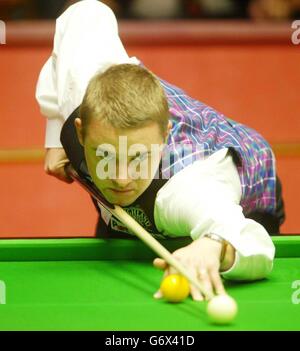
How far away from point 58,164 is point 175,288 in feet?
2.62

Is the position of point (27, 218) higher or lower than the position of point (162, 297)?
higher

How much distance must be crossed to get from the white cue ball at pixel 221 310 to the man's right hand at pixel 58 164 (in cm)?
91

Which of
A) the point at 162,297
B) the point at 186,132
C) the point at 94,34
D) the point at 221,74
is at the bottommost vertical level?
the point at 162,297

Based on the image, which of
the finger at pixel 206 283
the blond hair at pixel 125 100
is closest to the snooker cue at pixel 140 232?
the finger at pixel 206 283

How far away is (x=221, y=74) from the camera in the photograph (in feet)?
16.5

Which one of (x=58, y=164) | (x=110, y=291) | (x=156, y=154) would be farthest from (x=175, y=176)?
(x=58, y=164)

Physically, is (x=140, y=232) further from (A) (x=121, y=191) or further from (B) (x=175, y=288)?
(B) (x=175, y=288)

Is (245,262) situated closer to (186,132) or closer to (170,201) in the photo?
(170,201)

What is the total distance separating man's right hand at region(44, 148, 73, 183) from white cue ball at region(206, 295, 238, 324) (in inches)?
35.6

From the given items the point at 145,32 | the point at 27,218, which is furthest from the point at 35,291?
the point at 145,32

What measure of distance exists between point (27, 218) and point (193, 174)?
7.71 feet

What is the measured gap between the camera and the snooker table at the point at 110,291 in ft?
5.89

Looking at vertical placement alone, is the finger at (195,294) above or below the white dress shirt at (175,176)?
below

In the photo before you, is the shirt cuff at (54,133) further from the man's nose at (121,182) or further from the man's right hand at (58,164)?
the man's nose at (121,182)
